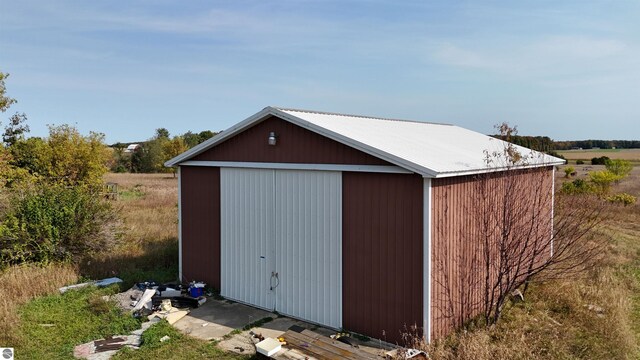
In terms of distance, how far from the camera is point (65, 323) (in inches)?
306

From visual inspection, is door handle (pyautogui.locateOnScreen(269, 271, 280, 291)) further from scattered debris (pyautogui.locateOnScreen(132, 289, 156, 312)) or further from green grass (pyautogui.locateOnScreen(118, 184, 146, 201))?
green grass (pyautogui.locateOnScreen(118, 184, 146, 201))

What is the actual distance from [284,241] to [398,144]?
2.72m

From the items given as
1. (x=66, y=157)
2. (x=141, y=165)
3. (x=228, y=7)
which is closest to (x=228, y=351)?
(x=228, y=7)

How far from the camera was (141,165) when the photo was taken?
56.4m

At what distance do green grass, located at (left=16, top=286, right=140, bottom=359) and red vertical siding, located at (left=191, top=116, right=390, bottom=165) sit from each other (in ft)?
11.7

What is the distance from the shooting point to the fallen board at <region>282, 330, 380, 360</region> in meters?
5.91

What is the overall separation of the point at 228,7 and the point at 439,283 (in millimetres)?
8056

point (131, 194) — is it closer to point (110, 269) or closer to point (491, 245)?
point (110, 269)

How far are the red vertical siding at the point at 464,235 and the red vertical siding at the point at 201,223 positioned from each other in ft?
15.8

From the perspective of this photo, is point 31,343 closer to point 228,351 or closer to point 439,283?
point 228,351

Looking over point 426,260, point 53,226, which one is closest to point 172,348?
point 426,260

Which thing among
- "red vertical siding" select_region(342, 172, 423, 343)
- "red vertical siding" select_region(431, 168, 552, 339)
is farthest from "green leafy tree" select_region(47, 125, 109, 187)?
"red vertical siding" select_region(431, 168, 552, 339)

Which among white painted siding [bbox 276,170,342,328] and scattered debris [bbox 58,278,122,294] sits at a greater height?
white painted siding [bbox 276,170,342,328]

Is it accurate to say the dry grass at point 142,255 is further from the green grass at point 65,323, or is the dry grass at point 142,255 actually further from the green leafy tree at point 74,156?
the green leafy tree at point 74,156
